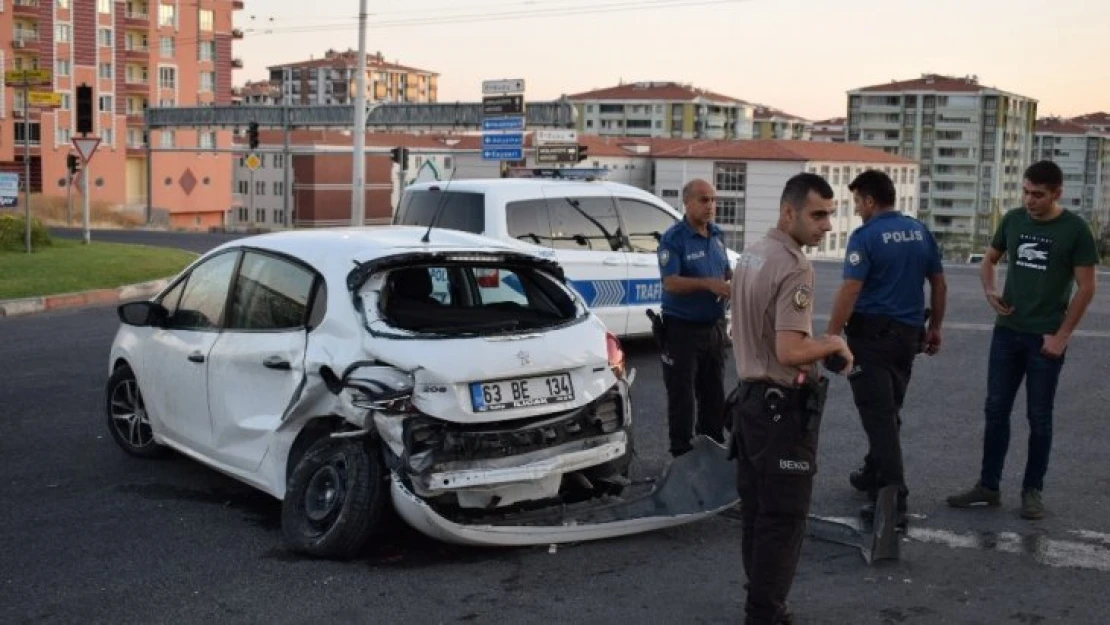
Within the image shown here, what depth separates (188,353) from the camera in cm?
717

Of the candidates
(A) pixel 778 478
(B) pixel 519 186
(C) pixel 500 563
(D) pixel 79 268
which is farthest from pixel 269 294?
(D) pixel 79 268

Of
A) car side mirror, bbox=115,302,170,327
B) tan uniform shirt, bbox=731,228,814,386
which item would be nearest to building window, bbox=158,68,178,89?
Result: car side mirror, bbox=115,302,170,327

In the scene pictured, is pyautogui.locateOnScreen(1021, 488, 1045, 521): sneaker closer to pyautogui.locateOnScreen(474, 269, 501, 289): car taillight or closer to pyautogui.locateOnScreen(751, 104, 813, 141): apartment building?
pyautogui.locateOnScreen(474, 269, 501, 289): car taillight

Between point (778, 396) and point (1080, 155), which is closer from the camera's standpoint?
point (778, 396)

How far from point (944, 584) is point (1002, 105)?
173 meters

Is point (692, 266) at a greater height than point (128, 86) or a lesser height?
lesser

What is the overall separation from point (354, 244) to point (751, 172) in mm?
102013

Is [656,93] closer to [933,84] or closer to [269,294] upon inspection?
[933,84]

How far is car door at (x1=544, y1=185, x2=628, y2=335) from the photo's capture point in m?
11.8

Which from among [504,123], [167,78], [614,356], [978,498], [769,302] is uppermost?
[167,78]

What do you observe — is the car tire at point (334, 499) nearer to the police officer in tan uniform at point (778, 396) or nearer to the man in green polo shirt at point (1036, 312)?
the police officer in tan uniform at point (778, 396)

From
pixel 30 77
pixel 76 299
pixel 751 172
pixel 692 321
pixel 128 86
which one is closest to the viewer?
pixel 692 321

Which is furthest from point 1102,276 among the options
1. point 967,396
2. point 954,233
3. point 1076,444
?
point 954,233

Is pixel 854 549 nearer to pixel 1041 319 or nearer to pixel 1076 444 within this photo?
pixel 1041 319
